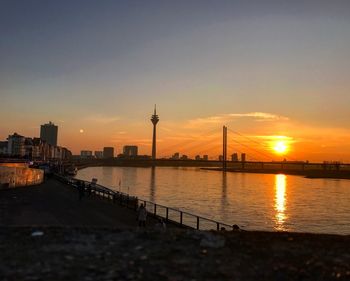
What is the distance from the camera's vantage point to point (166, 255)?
310 inches

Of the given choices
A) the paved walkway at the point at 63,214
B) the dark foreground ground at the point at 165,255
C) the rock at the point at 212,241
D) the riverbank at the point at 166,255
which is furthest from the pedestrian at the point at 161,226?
the paved walkway at the point at 63,214

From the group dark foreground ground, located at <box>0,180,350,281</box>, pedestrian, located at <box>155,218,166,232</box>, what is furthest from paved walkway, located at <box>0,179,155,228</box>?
Result: dark foreground ground, located at <box>0,180,350,281</box>

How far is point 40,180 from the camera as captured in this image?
71.1m

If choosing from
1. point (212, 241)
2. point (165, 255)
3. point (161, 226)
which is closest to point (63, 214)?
point (161, 226)

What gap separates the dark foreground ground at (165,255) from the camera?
22.8ft

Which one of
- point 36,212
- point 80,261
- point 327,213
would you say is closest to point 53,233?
point 80,261

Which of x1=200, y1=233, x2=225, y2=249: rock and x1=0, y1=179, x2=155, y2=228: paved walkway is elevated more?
x1=200, y1=233, x2=225, y2=249: rock

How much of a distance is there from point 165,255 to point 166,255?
19 mm

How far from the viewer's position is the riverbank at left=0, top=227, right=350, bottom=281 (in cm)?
695

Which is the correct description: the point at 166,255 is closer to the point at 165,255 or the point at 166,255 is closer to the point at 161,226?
the point at 165,255

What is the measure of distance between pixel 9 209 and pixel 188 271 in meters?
27.8

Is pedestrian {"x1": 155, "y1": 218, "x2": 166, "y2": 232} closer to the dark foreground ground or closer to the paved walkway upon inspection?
the dark foreground ground

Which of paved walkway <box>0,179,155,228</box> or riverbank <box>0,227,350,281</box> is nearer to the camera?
riverbank <box>0,227,350,281</box>

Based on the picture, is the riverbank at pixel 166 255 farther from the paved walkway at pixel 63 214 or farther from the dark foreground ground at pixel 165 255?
the paved walkway at pixel 63 214
